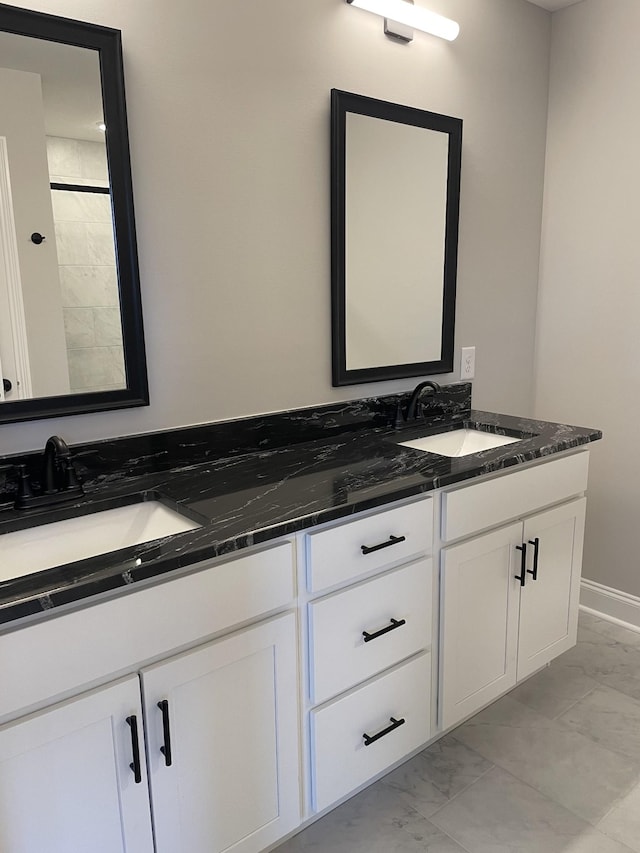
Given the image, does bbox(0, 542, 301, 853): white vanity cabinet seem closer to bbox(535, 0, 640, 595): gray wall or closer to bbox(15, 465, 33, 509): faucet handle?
bbox(15, 465, 33, 509): faucet handle

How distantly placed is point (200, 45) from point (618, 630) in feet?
8.40

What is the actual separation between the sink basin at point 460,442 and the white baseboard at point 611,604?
101 centimetres

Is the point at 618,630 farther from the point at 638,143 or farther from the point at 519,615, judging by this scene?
the point at 638,143

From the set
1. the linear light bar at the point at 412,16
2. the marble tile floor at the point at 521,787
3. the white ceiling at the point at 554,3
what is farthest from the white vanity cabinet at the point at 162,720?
the white ceiling at the point at 554,3

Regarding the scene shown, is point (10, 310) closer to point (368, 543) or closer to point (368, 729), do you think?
point (368, 543)

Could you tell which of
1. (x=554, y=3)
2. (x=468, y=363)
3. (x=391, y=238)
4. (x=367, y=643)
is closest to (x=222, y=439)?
(x=367, y=643)

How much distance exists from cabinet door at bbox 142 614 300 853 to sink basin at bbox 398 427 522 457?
95cm

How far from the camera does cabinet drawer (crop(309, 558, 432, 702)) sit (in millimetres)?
1443

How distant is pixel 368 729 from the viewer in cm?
159

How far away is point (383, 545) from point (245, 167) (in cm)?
110

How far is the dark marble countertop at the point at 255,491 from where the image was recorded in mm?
1071

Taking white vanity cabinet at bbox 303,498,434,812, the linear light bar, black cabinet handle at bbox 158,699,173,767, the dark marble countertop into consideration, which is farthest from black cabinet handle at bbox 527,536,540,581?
the linear light bar

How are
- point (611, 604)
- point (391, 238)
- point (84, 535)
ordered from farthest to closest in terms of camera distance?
point (611, 604) < point (391, 238) < point (84, 535)

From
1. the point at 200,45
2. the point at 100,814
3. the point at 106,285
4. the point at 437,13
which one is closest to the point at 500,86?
the point at 437,13
